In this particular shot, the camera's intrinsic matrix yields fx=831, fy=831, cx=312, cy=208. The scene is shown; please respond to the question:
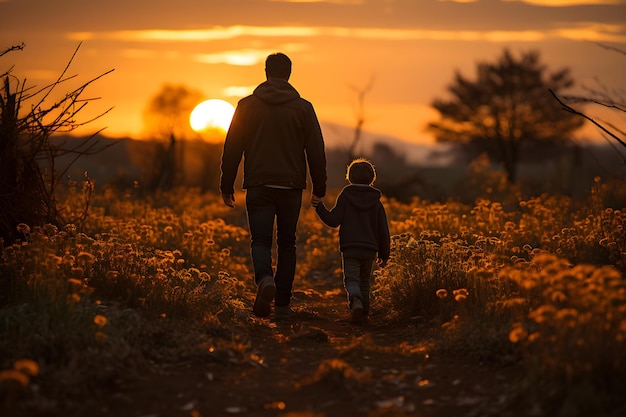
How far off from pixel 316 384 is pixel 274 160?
9.78 ft

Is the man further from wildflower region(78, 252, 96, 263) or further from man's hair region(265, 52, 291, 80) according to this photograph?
wildflower region(78, 252, 96, 263)

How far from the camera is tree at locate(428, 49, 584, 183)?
41.2 m

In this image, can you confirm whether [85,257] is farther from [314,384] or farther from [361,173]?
[361,173]

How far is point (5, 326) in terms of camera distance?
20.1ft

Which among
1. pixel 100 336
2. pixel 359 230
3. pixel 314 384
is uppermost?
pixel 359 230

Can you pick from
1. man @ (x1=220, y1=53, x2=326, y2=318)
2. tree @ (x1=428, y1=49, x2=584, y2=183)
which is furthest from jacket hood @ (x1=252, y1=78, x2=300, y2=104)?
tree @ (x1=428, y1=49, x2=584, y2=183)

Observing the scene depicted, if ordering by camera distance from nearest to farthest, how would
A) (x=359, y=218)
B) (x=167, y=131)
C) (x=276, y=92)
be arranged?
1. (x=276, y=92)
2. (x=359, y=218)
3. (x=167, y=131)

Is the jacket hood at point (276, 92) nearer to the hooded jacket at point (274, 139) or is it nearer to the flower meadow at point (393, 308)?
the hooded jacket at point (274, 139)

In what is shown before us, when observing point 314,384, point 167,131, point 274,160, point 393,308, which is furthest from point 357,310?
point 167,131

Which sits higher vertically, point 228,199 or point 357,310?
point 228,199

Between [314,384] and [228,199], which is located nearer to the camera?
[314,384]

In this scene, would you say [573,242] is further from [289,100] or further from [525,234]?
[289,100]

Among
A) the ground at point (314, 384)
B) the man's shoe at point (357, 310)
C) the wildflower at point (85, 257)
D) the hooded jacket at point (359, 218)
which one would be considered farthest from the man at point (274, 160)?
the wildflower at point (85, 257)

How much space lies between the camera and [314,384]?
229 inches
